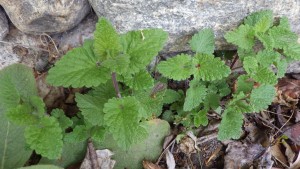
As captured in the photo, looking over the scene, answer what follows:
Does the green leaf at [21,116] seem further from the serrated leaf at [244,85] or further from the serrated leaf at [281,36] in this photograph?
the serrated leaf at [281,36]

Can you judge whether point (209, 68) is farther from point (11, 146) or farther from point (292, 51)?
point (11, 146)

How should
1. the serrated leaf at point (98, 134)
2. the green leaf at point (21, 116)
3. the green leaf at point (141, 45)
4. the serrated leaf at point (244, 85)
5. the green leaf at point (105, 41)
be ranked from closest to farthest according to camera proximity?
the green leaf at point (105, 41), the green leaf at point (141, 45), the green leaf at point (21, 116), the serrated leaf at point (98, 134), the serrated leaf at point (244, 85)

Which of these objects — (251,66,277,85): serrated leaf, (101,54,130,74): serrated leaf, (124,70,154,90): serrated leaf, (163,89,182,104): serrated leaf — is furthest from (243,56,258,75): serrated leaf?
(101,54,130,74): serrated leaf

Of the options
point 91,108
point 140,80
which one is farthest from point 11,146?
point 140,80

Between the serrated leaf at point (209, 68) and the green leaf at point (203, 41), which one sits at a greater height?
the green leaf at point (203, 41)

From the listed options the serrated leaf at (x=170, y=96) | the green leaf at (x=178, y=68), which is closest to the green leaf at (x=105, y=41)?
the green leaf at (x=178, y=68)
